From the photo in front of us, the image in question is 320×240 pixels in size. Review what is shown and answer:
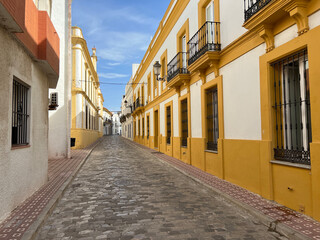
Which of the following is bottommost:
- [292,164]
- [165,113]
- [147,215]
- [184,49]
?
[147,215]

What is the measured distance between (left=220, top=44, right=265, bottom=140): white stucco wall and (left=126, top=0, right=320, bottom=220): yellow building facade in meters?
0.02

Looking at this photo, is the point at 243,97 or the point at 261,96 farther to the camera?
the point at 243,97

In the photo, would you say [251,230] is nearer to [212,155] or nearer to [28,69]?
[212,155]

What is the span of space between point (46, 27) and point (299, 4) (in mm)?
5128

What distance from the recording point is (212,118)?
8.70m

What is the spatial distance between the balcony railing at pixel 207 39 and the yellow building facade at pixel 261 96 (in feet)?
0.11

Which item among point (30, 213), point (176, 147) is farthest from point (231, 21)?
point (176, 147)

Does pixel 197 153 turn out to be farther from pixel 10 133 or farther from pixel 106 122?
pixel 106 122

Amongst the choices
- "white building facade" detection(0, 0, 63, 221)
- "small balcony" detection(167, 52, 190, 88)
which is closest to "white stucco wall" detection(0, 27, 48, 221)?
"white building facade" detection(0, 0, 63, 221)

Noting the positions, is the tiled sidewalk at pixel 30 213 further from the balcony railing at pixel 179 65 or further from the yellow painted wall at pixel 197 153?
the balcony railing at pixel 179 65

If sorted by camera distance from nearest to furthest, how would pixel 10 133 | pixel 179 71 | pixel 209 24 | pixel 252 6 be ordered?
A: pixel 10 133
pixel 252 6
pixel 209 24
pixel 179 71

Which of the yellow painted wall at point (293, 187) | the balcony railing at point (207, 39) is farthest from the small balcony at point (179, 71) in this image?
the yellow painted wall at point (293, 187)

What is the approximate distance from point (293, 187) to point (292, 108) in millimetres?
1523

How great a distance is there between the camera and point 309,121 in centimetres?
452
